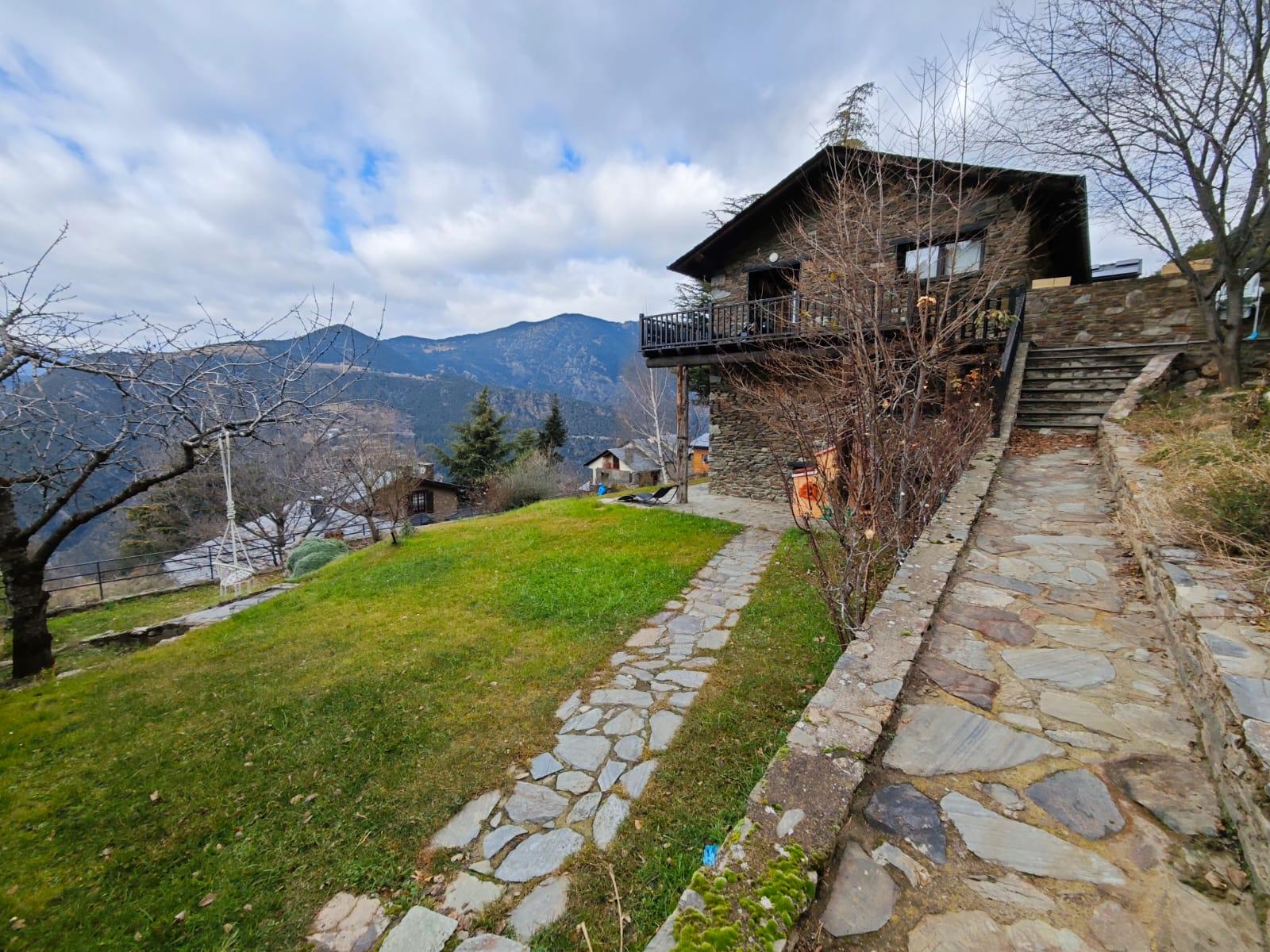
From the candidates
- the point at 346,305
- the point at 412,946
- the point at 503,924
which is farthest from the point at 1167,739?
the point at 346,305

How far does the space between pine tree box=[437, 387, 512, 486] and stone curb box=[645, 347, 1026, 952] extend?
2408 centimetres

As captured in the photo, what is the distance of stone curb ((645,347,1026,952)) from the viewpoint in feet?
3.66

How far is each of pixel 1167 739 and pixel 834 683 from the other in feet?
3.35

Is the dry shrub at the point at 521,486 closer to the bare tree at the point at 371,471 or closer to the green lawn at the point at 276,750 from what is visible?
the bare tree at the point at 371,471

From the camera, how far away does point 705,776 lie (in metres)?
2.43

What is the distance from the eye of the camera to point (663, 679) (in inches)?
135

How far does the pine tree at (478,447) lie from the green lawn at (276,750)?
64.4 ft

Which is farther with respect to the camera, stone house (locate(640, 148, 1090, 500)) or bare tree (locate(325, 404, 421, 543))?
bare tree (locate(325, 404, 421, 543))

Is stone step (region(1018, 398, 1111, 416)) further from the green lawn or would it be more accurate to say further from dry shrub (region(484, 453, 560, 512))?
dry shrub (region(484, 453, 560, 512))

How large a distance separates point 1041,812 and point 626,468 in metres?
31.0

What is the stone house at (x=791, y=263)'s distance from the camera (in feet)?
22.8

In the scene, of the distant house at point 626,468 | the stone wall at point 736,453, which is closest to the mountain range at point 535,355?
the distant house at point 626,468

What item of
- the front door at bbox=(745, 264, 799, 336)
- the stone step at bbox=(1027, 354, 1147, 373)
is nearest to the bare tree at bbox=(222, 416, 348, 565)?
the front door at bbox=(745, 264, 799, 336)

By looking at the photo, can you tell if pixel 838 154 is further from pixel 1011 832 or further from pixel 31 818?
pixel 31 818
